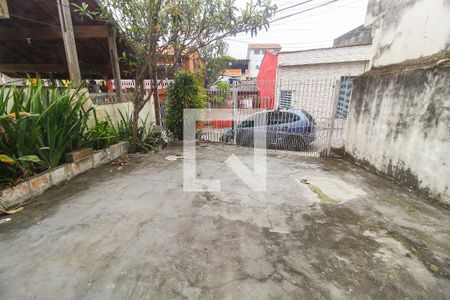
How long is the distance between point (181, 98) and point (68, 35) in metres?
3.07

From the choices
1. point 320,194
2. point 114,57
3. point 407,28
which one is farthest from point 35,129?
point 407,28

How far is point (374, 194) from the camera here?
10.9ft

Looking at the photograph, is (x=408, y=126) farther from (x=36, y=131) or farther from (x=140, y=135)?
(x=140, y=135)

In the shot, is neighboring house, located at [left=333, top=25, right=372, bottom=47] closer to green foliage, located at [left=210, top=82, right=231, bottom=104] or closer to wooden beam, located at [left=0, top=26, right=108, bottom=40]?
green foliage, located at [left=210, top=82, right=231, bottom=104]

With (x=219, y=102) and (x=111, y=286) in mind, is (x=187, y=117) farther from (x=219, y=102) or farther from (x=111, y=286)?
(x=111, y=286)

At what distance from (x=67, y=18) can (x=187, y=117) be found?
3.62m

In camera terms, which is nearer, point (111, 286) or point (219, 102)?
point (111, 286)

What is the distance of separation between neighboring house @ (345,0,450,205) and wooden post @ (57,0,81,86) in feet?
20.2

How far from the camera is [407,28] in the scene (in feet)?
12.1

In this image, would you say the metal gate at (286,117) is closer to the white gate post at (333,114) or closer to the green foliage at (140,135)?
the white gate post at (333,114)

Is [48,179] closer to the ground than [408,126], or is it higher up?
closer to the ground

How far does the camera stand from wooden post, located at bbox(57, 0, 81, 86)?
4.54 meters

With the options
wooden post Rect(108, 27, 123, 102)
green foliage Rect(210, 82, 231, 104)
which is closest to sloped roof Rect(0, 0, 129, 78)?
wooden post Rect(108, 27, 123, 102)

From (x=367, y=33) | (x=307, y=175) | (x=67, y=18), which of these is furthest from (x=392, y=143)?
(x=367, y=33)
